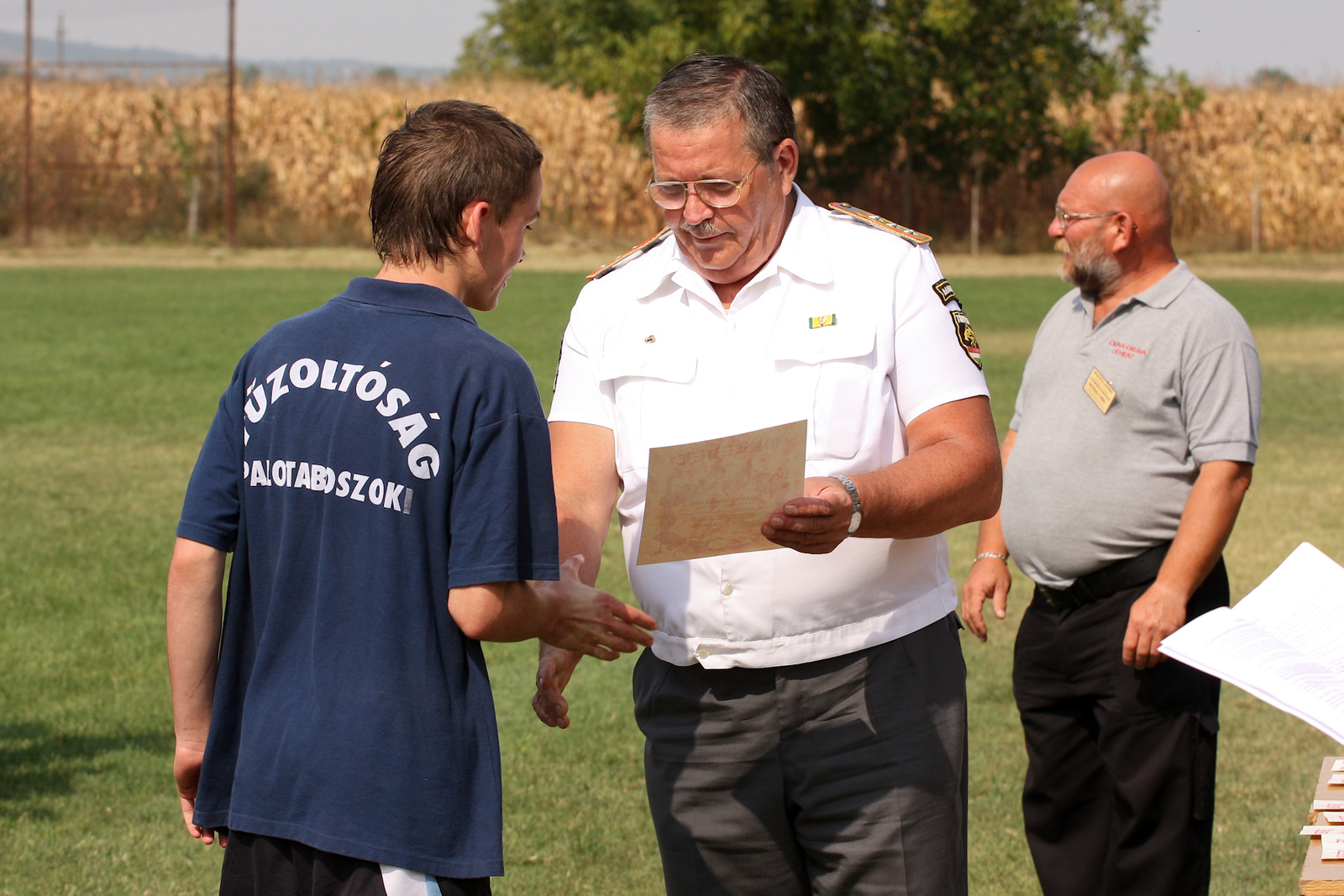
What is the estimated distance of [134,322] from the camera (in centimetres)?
1869

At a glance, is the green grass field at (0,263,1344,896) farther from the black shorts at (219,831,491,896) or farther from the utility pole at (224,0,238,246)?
the utility pole at (224,0,238,246)

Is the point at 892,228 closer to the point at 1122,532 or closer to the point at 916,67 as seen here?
the point at 1122,532

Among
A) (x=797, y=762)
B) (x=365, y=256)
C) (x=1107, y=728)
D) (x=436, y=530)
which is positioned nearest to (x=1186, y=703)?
(x=1107, y=728)

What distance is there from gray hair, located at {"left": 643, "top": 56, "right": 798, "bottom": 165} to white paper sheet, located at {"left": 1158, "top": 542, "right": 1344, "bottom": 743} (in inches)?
47.1

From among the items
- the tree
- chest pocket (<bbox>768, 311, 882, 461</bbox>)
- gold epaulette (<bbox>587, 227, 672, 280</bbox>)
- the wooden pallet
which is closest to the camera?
the wooden pallet

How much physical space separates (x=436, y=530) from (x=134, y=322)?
59.0 ft

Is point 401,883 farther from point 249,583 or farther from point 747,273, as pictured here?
point 747,273

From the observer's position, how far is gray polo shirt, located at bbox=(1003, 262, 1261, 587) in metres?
3.71

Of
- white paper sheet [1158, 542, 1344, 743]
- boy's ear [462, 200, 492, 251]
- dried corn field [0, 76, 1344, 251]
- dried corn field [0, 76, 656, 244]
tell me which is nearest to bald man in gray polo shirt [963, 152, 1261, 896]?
white paper sheet [1158, 542, 1344, 743]

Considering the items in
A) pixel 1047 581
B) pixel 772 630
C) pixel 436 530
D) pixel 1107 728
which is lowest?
pixel 1107 728

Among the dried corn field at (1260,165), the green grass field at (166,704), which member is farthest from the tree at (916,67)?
the green grass field at (166,704)

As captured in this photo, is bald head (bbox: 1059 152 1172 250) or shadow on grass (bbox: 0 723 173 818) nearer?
bald head (bbox: 1059 152 1172 250)

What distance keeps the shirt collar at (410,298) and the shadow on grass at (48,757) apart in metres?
3.27

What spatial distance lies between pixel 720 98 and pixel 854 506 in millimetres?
863
